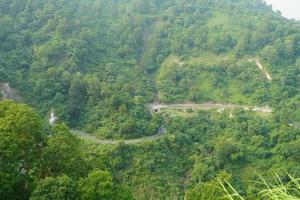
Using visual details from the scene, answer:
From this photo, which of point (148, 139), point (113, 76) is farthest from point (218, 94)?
point (148, 139)

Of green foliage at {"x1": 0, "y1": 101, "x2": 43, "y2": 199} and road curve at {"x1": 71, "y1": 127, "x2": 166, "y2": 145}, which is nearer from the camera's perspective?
green foliage at {"x1": 0, "y1": 101, "x2": 43, "y2": 199}

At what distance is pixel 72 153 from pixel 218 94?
2501 centimetres

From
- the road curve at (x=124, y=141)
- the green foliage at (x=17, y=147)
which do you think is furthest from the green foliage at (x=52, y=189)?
the road curve at (x=124, y=141)

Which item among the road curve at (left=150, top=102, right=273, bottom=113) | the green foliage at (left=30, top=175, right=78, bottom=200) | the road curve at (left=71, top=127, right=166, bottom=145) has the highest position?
the green foliage at (left=30, top=175, right=78, bottom=200)

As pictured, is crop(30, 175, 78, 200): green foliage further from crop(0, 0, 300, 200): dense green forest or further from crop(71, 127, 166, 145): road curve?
crop(71, 127, 166, 145): road curve

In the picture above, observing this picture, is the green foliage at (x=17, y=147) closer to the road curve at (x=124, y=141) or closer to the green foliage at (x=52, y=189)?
the green foliage at (x=52, y=189)

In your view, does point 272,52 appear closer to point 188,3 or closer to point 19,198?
point 188,3

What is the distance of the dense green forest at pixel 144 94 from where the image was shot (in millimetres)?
14352

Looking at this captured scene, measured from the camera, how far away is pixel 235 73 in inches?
1566

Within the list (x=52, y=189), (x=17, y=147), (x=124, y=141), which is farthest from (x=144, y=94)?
(x=52, y=189)

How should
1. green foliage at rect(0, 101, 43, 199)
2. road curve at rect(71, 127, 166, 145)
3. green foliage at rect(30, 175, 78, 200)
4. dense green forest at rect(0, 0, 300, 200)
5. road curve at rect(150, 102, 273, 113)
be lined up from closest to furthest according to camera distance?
green foliage at rect(30, 175, 78, 200) < green foliage at rect(0, 101, 43, 199) < dense green forest at rect(0, 0, 300, 200) < road curve at rect(71, 127, 166, 145) < road curve at rect(150, 102, 273, 113)

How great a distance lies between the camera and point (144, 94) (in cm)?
3734

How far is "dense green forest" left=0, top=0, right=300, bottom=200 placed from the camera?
14.4 m

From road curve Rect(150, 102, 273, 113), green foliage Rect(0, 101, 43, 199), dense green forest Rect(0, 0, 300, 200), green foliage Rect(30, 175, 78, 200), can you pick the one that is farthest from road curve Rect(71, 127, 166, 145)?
green foliage Rect(30, 175, 78, 200)
